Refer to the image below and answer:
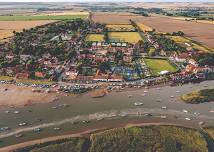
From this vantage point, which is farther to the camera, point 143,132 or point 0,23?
point 0,23

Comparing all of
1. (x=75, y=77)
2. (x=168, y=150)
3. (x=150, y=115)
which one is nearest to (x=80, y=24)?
(x=75, y=77)

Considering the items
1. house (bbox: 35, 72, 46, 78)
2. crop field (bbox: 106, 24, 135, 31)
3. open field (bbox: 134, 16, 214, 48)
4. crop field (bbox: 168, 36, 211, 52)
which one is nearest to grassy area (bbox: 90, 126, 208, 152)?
house (bbox: 35, 72, 46, 78)

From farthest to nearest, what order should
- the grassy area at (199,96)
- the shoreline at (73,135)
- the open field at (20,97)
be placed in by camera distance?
the grassy area at (199,96), the open field at (20,97), the shoreline at (73,135)

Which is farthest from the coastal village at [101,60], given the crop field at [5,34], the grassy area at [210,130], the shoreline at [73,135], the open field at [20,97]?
the grassy area at [210,130]

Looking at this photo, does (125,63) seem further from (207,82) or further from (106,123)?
(106,123)

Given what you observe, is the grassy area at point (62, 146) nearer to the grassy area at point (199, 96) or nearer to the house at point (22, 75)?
the grassy area at point (199, 96)

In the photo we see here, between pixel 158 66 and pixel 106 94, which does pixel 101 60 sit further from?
pixel 106 94

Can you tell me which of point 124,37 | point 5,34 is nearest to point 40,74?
point 124,37

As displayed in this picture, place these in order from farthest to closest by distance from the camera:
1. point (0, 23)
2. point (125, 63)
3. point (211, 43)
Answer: point (0, 23), point (211, 43), point (125, 63)
